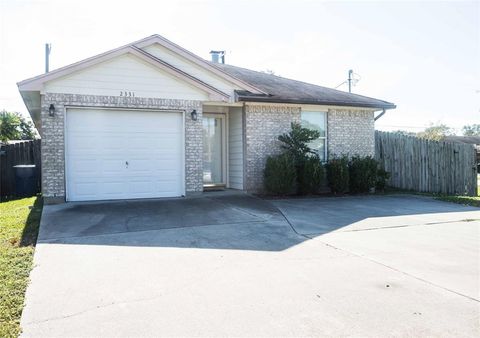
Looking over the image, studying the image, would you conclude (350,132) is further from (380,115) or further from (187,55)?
(187,55)

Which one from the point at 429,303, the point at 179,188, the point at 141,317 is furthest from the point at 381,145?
the point at 141,317

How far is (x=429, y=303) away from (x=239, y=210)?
226 inches

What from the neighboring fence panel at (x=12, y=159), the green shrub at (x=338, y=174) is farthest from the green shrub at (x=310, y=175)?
the neighboring fence panel at (x=12, y=159)

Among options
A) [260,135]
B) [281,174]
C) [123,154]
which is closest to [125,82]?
[123,154]

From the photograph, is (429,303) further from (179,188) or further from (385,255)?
(179,188)

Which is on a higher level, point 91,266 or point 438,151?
point 438,151

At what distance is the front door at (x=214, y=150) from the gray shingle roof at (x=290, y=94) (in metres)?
1.77

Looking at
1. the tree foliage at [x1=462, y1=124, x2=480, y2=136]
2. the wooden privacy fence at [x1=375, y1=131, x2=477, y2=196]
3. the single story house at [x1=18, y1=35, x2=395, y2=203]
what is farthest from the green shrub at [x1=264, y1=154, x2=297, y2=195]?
the tree foliage at [x1=462, y1=124, x2=480, y2=136]

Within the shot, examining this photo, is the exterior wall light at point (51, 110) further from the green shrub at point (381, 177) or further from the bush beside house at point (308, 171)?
the green shrub at point (381, 177)

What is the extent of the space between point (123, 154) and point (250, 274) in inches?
274

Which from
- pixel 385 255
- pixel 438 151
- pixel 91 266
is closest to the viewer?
pixel 91 266

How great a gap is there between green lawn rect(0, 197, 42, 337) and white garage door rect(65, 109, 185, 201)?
61.2 inches

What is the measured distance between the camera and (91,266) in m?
5.45

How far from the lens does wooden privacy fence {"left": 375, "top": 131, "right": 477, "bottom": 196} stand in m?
14.9
